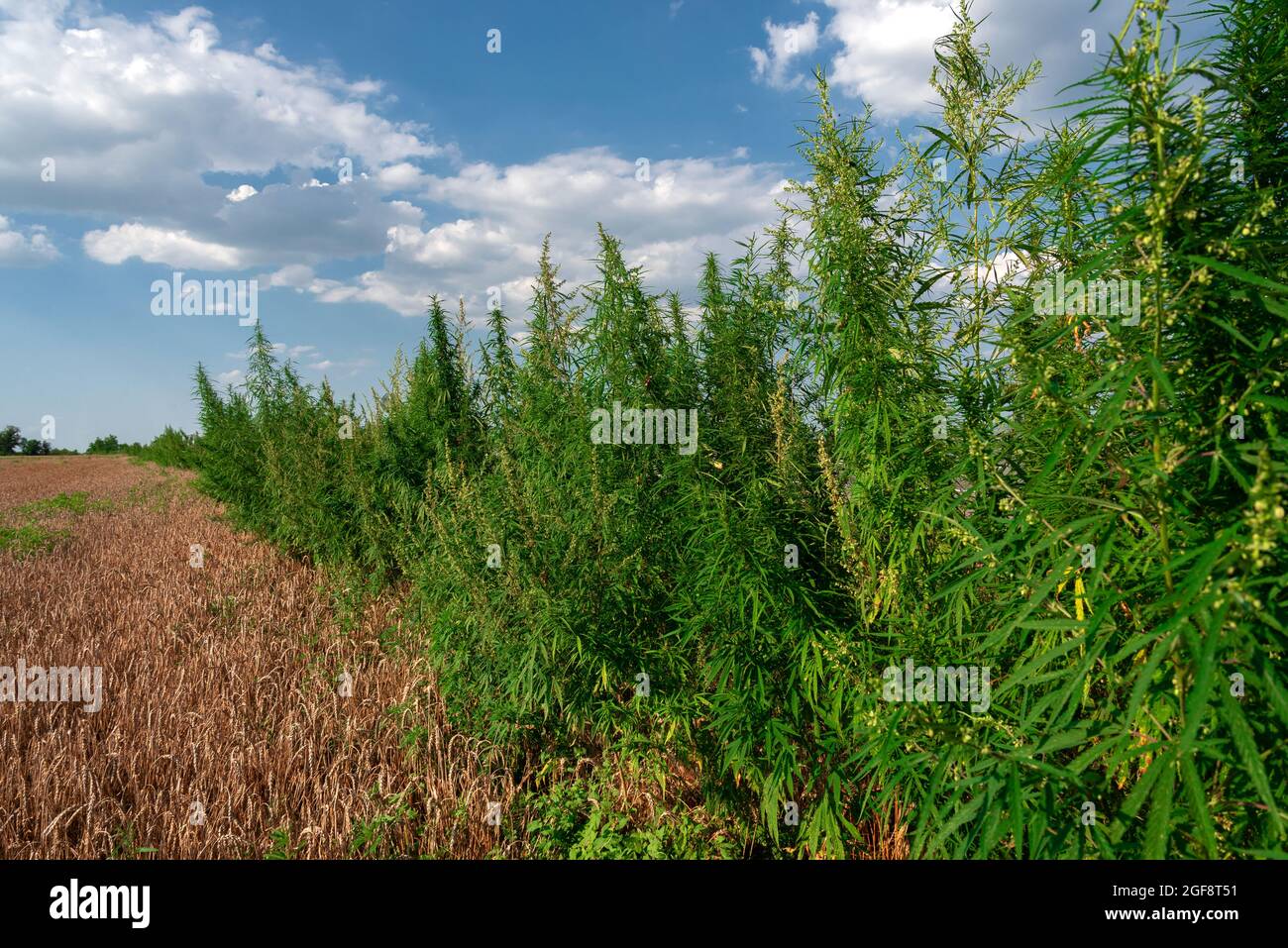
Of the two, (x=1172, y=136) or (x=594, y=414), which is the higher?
(x=1172, y=136)

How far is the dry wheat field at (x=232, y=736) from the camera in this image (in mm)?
3727

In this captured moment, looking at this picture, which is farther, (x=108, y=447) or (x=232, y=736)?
(x=108, y=447)

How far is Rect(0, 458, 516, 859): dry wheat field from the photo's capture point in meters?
3.73

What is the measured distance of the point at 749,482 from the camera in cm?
343

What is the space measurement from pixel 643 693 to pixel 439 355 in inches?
196

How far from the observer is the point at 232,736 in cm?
461

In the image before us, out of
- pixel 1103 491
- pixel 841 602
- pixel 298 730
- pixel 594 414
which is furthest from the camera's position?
pixel 298 730

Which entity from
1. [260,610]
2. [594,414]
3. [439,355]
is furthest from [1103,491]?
[260,610]

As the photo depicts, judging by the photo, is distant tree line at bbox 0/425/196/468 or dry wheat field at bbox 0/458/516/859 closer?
dry wheat field at bbox 0/458/516/859

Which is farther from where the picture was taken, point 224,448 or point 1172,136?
point 224,448

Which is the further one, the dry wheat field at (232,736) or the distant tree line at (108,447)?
the distant tree line at (108,447)

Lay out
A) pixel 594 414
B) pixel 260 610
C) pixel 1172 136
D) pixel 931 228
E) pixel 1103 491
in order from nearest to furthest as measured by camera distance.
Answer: pixel 1172 136, pixel 1103 491, pixel 931 228, pixel 594 414, pixel 260 610
